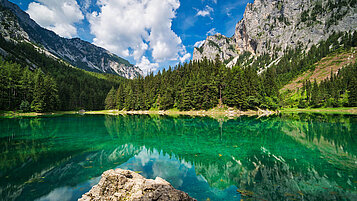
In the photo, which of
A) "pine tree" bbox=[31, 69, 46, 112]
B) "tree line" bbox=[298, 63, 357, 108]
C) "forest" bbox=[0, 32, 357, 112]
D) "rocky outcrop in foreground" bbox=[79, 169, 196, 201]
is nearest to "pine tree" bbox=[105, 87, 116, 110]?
"forest" bbox=[0, 32, 357, 112]

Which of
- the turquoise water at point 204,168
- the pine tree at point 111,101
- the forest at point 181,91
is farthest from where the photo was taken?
the pine tree at point 111,101

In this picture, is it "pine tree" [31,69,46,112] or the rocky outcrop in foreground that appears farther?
"pine tree" [31,69,46,112]

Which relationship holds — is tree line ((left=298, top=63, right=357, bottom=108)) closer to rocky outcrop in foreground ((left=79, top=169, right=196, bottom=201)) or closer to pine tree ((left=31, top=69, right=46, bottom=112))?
rocky outcrop in foreground ((left=79, top=169, right=196, bottom=201))

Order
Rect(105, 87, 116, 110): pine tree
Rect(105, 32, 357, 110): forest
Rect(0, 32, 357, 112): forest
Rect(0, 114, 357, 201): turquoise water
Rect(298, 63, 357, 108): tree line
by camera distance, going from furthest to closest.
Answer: Rect(105, 87, 116, 110): pine tree < Rect(298, 63, 357, 108): tree line < Rect(105, 32, 357, 110): forest < Rect(0, 32, 357, 112): forest < Rect(0, 114, 357, 201): turquoise water

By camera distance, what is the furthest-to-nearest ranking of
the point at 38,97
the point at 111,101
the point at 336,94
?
the point at 111,101 < the point at 336,94 < the point at 38,97

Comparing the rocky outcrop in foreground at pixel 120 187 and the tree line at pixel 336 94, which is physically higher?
the tree line at pixel 336 94

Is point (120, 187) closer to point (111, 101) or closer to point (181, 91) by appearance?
point (181, 91)

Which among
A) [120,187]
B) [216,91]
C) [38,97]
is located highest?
[216,91]

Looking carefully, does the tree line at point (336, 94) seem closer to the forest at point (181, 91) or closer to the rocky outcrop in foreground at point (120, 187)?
the forest at point (181, 91)

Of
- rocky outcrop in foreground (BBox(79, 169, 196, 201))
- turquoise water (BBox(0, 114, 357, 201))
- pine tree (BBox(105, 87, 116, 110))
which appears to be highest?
pine tree (BBox(105, 87, 116, 110))

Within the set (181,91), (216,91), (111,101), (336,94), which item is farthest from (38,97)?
(336,94)

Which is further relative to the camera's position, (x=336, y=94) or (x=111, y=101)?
(x=111, y=101)

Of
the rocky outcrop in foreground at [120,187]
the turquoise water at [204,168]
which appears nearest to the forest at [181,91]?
the turquoise water at [204,168]

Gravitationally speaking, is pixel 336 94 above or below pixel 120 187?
above
